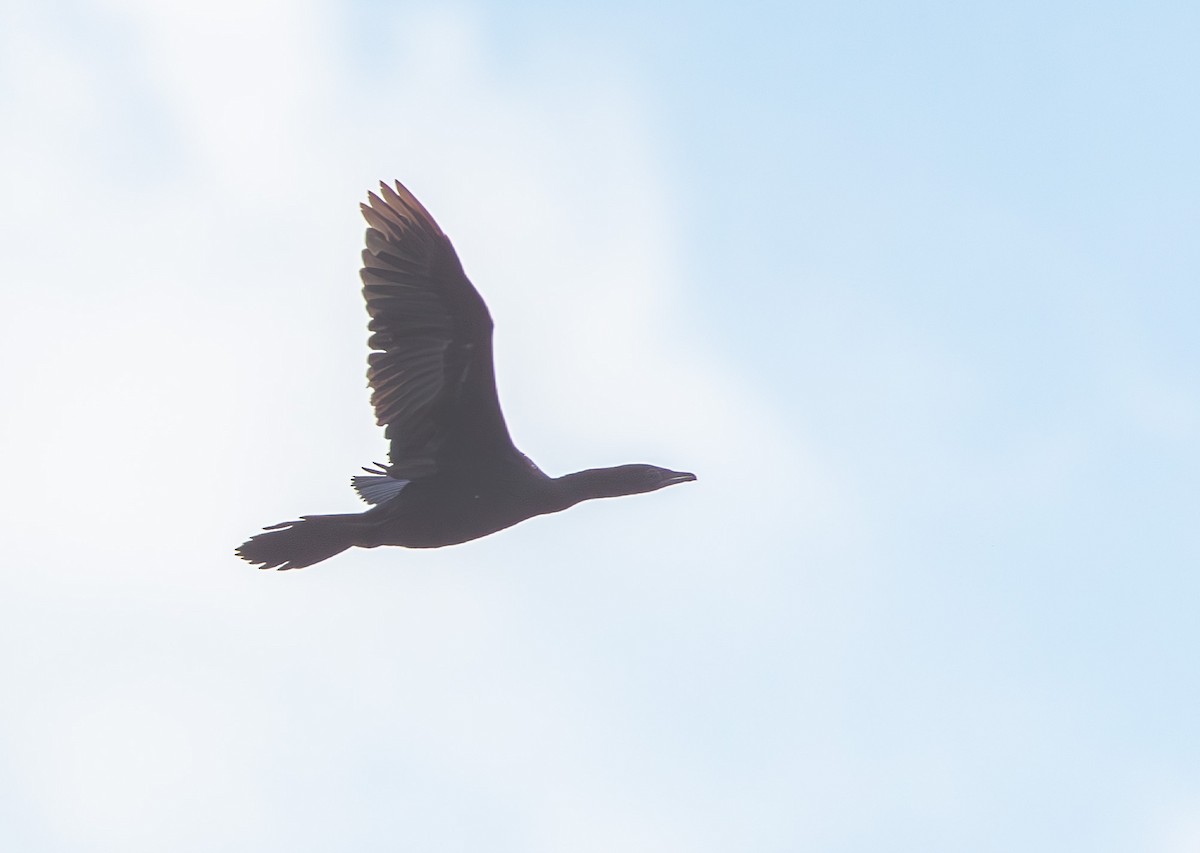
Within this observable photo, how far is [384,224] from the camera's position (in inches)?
431

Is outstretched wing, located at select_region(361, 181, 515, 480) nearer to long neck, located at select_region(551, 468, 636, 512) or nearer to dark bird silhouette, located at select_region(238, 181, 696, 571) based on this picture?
dark bird silhouette, located at select_region(238, 181, 696, 571)

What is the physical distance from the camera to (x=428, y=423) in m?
11.2

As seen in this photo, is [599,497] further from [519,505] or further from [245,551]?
[245,551]

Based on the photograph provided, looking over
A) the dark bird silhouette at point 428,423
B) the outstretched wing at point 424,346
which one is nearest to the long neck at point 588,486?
the dark bird silhouette at point 428,423

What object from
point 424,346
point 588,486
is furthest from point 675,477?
point 424,346

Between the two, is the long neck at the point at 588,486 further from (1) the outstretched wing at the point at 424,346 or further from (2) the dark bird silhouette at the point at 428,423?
(1) the outstretched wing at the point at 424,346

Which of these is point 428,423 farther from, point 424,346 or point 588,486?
point 588,486

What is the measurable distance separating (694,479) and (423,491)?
6.58 ft

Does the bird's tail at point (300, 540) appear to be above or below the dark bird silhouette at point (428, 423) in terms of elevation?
below

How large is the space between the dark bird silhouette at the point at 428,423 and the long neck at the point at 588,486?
1 centimetres

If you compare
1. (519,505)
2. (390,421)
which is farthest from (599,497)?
(390,421)

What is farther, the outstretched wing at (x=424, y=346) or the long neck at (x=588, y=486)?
the long neck at (x=588, y=486)

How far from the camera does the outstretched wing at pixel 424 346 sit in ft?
35.7

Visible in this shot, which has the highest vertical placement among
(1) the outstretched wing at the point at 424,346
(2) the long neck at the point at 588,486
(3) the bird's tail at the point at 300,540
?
(1) the outstretched wing at the point at 424,346
